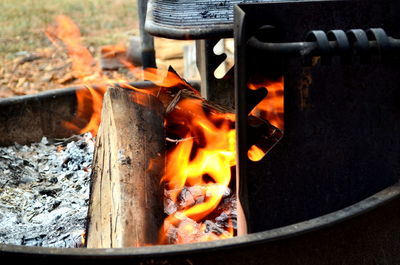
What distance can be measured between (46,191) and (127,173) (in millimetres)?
674

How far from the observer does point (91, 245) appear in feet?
5.69

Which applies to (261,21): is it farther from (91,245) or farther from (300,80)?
(91,245)

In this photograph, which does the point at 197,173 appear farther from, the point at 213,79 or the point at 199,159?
the point at 213,79

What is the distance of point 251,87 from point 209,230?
0.54m

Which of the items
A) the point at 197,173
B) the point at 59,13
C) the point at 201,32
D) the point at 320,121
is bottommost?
the point at 59,13

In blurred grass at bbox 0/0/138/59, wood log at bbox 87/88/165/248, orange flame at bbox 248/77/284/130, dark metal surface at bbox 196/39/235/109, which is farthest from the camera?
blurred grass at bbox 0/0/138/59

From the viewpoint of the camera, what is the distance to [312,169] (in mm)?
1413

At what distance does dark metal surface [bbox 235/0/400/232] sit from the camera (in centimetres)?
132

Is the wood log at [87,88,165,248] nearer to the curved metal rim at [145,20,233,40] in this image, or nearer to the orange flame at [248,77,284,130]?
the curved metal rim at [145,20,233,40]

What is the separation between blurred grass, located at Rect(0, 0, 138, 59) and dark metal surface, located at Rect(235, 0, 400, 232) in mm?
5206

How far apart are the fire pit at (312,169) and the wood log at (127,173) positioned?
0.32 m

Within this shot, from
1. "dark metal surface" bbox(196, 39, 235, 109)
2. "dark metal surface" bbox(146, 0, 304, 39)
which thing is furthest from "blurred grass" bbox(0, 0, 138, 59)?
"dark metal surface" bbox(146, 0, 304, 39)

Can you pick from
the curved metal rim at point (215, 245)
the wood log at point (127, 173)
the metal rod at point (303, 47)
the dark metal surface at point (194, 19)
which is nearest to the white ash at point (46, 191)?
the wood log at point (127, 173)

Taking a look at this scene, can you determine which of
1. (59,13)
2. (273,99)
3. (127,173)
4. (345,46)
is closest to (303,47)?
(345,46)
